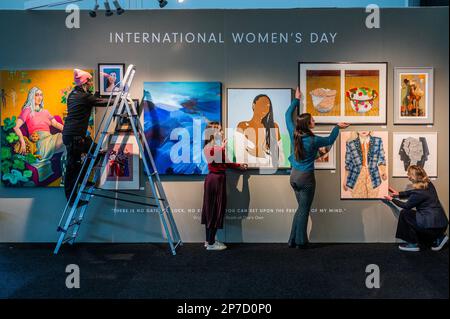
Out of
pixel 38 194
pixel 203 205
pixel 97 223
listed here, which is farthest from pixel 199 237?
pixel 38 194

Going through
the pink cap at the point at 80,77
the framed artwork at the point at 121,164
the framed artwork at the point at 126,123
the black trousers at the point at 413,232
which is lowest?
the black trousers at the point at 413,232

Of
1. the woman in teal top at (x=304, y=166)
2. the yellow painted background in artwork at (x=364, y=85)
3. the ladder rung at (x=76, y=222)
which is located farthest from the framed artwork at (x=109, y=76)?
the yellow painted background in artwork at (x=364, y=85)

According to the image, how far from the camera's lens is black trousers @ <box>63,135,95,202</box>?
16.4 ft

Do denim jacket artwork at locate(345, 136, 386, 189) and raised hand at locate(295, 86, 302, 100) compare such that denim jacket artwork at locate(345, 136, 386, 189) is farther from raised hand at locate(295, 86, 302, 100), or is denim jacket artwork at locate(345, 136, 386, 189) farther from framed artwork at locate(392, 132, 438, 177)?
raised hand at locate(295, 86, 302, 100)

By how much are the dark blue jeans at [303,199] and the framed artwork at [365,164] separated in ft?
1.89

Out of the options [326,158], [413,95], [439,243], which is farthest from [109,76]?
[439,243]

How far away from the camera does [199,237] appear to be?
5371 mm

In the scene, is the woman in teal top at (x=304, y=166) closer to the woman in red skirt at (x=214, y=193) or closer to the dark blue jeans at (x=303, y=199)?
the dark blue jeans at (x=303, y=199)

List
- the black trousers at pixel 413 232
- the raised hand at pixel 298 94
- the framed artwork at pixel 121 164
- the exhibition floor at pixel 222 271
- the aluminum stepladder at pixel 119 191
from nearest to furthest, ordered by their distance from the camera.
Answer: the exhibition floor at pixel 222 271 < the aluminum stepladder at pixel 119 191 < the black trousers at pixel 413 232 < the raised hand at pixel 298 94 < the framed artwork at pixel 121 164

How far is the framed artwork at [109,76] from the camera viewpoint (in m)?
5.32

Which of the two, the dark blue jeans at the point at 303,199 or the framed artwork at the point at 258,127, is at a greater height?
the framed artwork at the point at 258,127

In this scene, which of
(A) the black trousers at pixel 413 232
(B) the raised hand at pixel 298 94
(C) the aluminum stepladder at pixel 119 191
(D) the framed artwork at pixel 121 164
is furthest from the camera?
(D) the framed artwork at pixel 121 164
